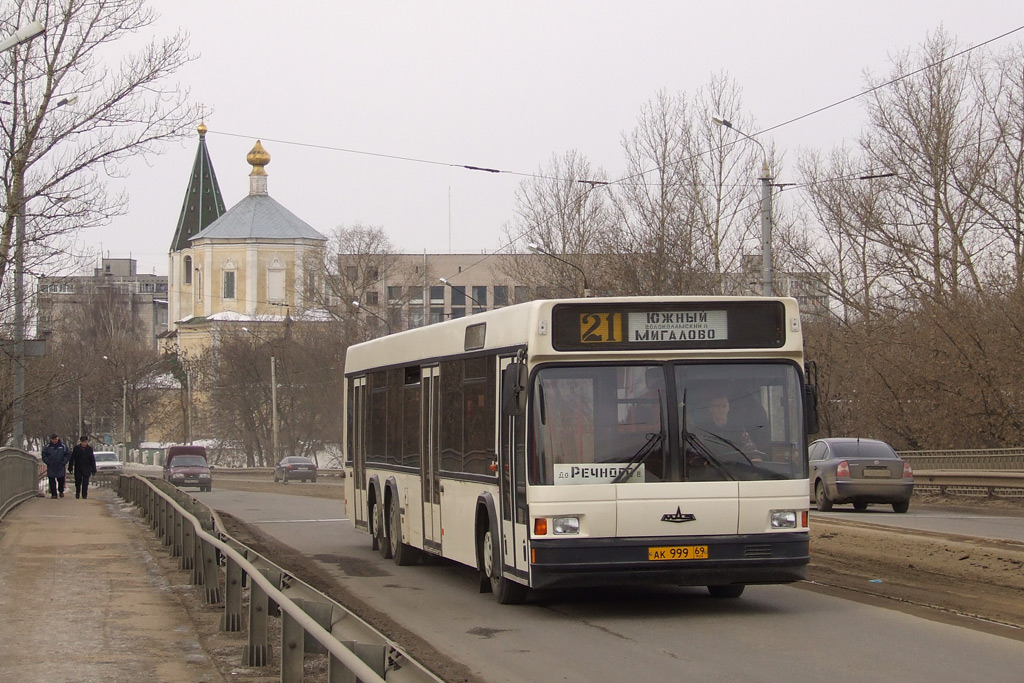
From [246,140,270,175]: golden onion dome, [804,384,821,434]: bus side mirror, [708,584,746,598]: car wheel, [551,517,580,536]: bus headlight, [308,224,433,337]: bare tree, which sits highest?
[246,140,270,175]: golden onion dome

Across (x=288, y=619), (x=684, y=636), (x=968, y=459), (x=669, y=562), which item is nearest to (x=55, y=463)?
(x=968, y=459)

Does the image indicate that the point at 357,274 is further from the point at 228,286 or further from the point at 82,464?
the point at 82,464

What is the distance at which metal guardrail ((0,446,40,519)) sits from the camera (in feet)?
87.3

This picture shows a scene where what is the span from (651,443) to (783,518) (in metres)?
1.27

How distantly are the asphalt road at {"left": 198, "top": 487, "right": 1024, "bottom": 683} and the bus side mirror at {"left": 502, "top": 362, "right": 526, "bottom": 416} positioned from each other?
1.74 meters

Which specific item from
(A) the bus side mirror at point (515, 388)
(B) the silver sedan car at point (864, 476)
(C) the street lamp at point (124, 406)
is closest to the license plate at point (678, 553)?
(A) the bus side mirror at point (515, 388)

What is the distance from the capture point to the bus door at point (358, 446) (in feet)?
63.2

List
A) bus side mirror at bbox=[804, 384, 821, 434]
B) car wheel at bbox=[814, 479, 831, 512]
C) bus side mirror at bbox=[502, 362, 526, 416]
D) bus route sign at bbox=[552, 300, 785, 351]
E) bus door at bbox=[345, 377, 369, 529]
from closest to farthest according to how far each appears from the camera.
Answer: bus side mirror at bbox=[502, 362, 526, 416] < bus route sign at bbox=[552, 300, 785, 351] < bus side mirror at bbox=[804, 384, 821, 434] < bus door at bbox=[345, 377, 369, 529] < car wheel at bbox=[814, 479, 831, 512]

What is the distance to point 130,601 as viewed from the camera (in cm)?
1306

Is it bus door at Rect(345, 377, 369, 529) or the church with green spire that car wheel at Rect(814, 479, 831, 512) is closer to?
bus door at Rect(345, 377, 369, 529)

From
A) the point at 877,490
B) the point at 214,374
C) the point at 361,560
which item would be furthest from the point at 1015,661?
the point at 214,374

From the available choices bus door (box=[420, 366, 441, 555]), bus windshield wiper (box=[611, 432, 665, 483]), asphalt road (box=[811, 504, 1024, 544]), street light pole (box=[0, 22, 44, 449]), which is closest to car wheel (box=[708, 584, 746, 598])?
bus windshield wiper (box=[611, 432, 665, 483])

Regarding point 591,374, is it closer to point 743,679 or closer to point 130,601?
point 743,679

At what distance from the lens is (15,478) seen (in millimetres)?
31297
